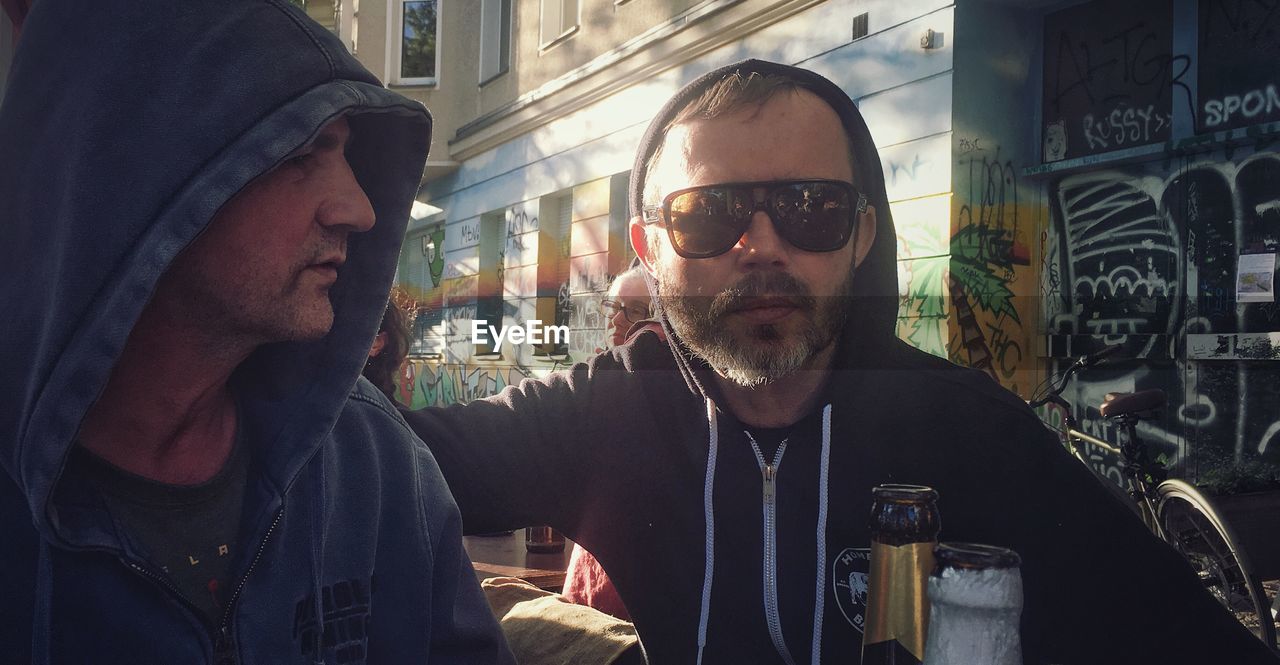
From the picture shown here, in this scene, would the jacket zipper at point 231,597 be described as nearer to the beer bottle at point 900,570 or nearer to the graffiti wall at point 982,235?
the beer bottle at point 900,570

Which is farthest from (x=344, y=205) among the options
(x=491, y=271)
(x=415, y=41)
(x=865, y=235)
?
(x=415, y=41)

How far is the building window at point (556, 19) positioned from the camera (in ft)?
32.7

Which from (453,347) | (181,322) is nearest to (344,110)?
(181,322)

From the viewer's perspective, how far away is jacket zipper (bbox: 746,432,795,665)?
1.46 metres

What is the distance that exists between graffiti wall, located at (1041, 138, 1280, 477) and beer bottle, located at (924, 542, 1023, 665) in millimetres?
4866

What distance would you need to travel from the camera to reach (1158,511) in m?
4.14

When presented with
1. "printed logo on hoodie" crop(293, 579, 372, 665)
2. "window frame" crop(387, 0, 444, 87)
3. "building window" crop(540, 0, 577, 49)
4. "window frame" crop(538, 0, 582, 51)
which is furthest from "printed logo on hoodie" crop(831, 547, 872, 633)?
"window frame" crop(387, 0, 444, 87)

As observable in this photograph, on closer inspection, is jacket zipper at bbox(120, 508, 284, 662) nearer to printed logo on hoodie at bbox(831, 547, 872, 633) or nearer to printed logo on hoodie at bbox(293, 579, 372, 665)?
printed logo on hoodie at bbox(293, 579, 372, 665)

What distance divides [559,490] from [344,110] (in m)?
0.79

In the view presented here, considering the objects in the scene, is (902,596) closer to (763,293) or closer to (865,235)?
(763,293)

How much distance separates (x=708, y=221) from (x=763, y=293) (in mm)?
161

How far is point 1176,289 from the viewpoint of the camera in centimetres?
516

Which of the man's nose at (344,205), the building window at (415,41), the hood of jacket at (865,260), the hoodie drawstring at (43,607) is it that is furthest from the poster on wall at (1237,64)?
the building window at (415,41)

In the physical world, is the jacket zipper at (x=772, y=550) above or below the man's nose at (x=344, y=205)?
below
